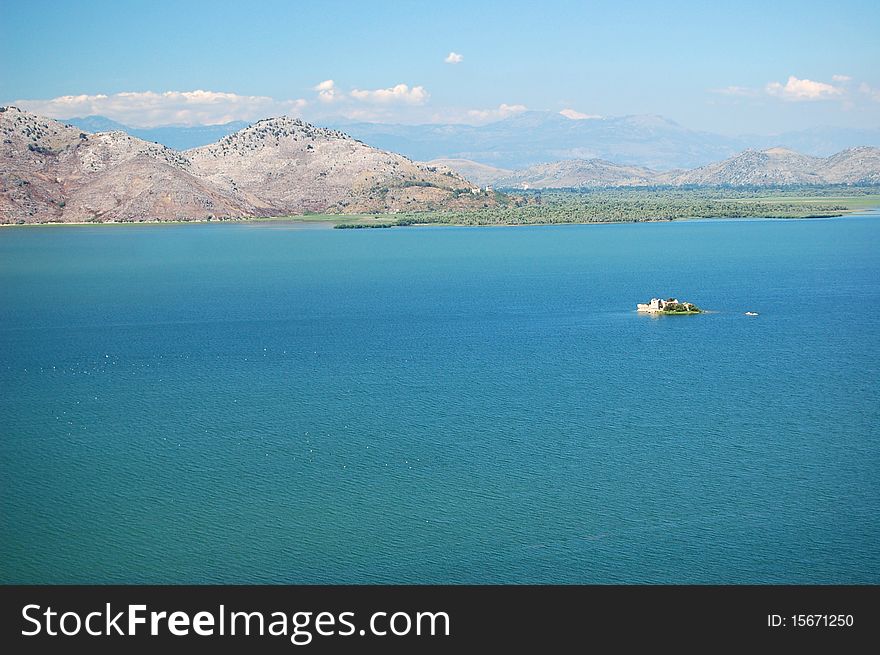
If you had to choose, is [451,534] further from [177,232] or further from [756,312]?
[177,232]

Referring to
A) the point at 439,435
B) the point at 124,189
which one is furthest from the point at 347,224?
the point at 439,435

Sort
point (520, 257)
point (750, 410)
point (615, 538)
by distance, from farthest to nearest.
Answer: point (520, 257), point (750, 410), point (615, 538)

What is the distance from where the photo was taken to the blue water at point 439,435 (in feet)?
90.7

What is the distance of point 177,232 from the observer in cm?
14488

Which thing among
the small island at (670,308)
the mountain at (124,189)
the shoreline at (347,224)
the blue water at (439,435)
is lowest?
the blue water at (439,435)

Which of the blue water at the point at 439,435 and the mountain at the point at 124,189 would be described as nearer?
the blue water at the point at 439,435

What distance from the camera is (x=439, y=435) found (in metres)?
37.9

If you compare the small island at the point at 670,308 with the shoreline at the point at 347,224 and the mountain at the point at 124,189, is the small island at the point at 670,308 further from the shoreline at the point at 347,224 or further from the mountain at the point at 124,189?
the mountain at the point at 124,189

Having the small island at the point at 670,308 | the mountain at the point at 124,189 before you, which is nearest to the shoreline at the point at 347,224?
the mountain at the point at 124,189

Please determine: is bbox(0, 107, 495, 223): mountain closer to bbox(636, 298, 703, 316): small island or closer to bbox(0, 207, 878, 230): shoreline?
bbox(0, 207, 878, 230): shoreline

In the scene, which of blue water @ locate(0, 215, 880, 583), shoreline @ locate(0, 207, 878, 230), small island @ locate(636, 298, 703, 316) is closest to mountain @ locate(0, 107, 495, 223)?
shoreline @ locate(0, 207, 878, 230)

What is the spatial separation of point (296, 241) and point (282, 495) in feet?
328

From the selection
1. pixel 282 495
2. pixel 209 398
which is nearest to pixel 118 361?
pixel 209 398

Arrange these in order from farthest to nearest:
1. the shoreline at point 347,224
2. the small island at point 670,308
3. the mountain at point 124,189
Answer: the mountain at point 124,189, the shoreline at point 347,224, the small island at point 670,308
